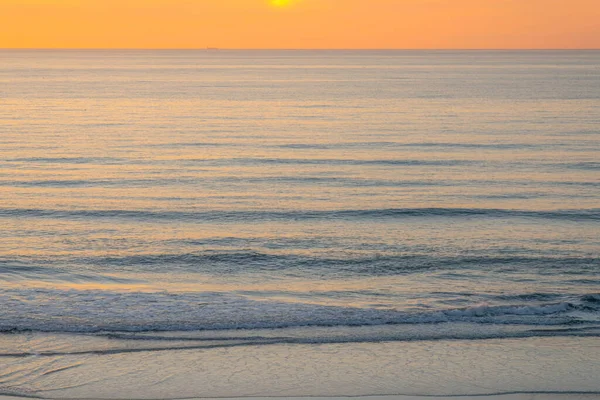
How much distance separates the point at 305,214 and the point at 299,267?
5187 mm

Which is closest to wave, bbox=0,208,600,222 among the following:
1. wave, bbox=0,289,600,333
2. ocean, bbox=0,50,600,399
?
ocean, bbox=0,50,600,399

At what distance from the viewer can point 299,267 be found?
1700 cm

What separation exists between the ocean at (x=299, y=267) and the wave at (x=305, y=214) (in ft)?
0.35

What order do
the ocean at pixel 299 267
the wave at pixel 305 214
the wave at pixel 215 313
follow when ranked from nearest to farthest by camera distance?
1. the ocean at pixel 299 267
2. the wave at pixel 215 313
3. the wave at pixel 305 214

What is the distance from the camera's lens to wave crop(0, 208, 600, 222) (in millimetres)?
21719

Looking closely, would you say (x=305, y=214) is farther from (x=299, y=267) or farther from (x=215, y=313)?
(x=215, y=313)

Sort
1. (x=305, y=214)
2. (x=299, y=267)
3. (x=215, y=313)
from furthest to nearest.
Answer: (x=305, y=214), (x=299, y=267), (x=215, y=313)

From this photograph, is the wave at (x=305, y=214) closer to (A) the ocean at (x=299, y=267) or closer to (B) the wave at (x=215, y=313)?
(A) the ocean at (x=299, y=267)

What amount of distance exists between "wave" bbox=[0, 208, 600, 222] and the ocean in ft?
0.35

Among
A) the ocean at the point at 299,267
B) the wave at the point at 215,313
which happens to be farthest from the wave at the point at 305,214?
the wave at the point at 215,313

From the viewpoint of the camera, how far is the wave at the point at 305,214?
21.7m

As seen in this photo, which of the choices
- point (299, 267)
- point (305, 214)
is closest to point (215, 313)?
point (299, 267)

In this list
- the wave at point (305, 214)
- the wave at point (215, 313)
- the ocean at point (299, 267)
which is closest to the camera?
the ocean at point (299, 267)

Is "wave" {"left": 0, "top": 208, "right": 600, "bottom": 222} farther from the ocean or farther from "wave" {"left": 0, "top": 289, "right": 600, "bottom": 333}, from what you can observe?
"wave" {"left": 0, "top": 289, "right": 600, "bottom": 333}
